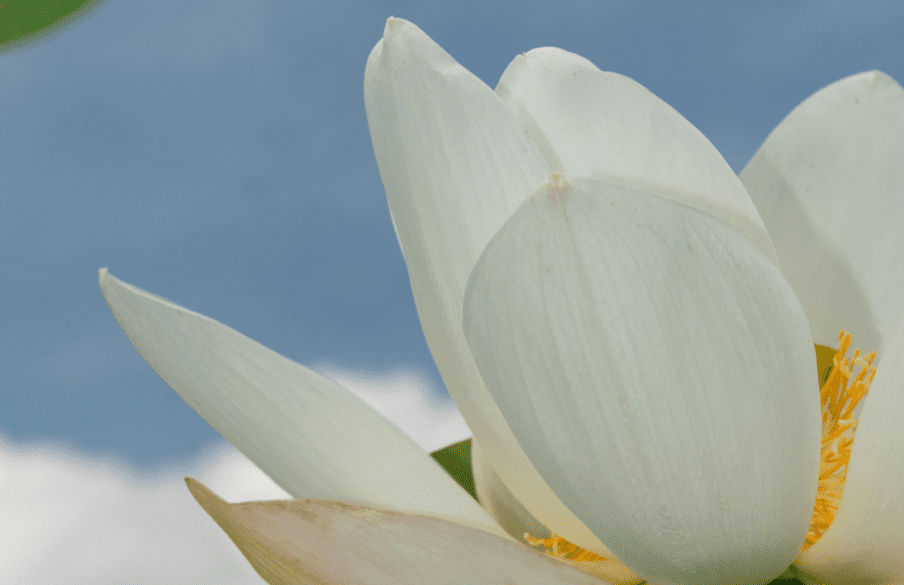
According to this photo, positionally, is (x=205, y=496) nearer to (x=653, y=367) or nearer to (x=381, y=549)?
(x=381, y=549)

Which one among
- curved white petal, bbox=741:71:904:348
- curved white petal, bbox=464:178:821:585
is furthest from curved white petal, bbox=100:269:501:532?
curved white petal, bbox=741:71:904:348

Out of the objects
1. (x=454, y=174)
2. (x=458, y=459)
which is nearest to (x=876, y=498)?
(x=454, y=174)

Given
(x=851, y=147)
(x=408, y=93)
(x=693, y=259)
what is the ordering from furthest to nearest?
(x=851, y=147), (x=408, y=93), (x=693, y=259)

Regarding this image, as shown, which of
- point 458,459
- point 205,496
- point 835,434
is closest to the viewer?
point 205,496

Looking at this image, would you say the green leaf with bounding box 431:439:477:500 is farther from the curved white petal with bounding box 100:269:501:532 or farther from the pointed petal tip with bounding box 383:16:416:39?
the pointed petal tip with bounding box 383:16:416:39

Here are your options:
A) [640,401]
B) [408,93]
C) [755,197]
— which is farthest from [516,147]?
[755,197]

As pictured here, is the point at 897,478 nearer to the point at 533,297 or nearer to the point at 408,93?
the point at 533,297
